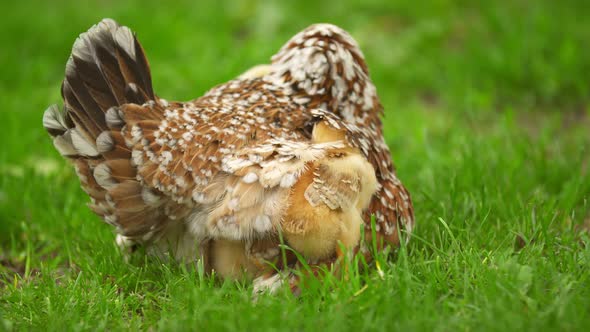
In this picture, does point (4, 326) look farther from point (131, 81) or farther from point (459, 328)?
point (459, 328)

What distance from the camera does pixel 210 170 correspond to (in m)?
2.68

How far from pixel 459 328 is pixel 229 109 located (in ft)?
4.87

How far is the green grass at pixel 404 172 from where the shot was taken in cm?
254

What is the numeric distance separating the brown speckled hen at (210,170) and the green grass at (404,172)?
195 millimetres

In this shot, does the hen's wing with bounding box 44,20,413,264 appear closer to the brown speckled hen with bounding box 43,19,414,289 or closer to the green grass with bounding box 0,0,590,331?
the brown speckled hen with bounding box 43,19,414,289

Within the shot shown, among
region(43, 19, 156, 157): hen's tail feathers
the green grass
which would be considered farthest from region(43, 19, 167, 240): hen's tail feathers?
the green grass

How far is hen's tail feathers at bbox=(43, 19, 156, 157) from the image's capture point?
276 centimetres

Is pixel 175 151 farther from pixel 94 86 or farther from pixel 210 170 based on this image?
pixel 94 86

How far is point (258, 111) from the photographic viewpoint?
121 inches

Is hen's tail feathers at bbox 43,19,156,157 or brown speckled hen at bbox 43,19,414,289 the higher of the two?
hen's tail feathers at bbox 43,19,156,157

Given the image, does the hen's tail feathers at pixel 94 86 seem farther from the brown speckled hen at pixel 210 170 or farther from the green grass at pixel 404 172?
the green grass at pixel 404 172

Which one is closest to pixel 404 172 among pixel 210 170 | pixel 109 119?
pixel 210 170

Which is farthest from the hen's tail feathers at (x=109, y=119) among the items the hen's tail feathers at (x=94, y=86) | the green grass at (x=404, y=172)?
the green grass at (x=404, y=172)

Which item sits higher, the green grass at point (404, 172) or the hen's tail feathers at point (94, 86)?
the hen's tail feathers at point (94, 86)
